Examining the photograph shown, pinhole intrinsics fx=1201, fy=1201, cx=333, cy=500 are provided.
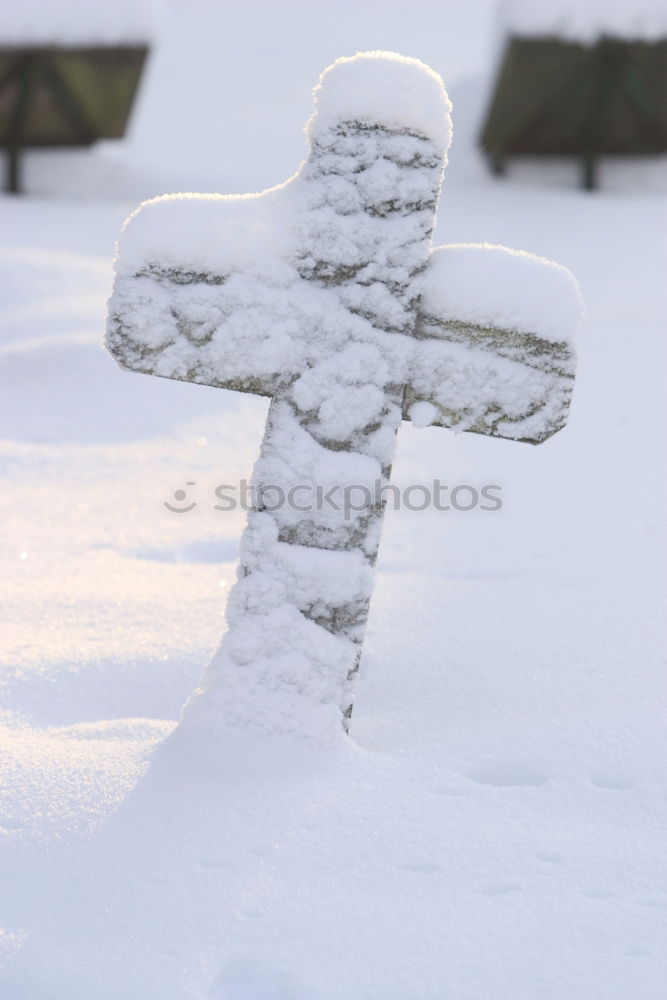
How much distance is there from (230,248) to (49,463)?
197 centimetres

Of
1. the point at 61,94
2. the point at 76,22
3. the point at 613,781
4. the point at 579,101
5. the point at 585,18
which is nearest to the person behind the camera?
the point at 613,781

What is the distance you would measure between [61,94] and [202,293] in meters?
5.94

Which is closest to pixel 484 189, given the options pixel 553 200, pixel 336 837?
pixel 553 200

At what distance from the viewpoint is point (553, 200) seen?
717cm

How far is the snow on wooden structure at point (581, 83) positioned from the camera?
6750 millimetres

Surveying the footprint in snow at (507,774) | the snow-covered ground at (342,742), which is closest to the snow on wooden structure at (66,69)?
the snow-covered ground at (342,742)

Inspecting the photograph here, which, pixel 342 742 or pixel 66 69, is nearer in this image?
pixel 342 742

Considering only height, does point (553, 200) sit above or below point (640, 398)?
above

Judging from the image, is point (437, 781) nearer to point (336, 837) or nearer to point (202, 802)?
point (336, 837)

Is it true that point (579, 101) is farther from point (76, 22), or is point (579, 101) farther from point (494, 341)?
point (494, 341)

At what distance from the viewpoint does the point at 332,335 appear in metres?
1.99

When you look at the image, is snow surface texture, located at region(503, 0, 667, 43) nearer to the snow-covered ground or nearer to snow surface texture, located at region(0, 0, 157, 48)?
snow surface texture, located at region(0, 0, 157, 48)

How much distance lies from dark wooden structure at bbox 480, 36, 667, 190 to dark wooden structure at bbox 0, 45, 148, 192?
2238 millimetres

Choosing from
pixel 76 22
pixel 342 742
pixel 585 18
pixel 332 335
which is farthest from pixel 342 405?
pixel 76 22
